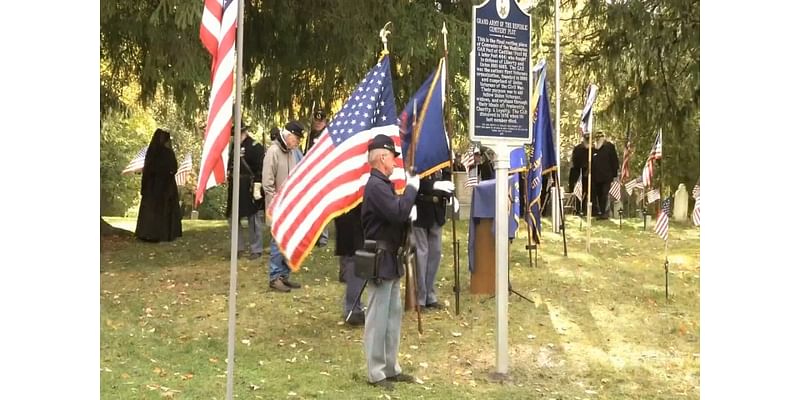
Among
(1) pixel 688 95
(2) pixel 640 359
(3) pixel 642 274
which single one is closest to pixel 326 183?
(2) pixel 640 359

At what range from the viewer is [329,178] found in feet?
19.0

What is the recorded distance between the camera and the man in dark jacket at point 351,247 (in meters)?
7.90

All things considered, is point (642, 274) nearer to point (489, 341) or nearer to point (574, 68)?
point (489, 341)

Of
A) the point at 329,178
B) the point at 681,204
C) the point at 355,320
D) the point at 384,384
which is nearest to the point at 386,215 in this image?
the point at 329,178

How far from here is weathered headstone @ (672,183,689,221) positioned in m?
18.6

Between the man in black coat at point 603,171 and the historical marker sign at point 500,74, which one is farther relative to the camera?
the man in black coat at point 603,171

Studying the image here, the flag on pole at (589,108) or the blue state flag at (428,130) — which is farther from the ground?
the flag on pole at (589,108)

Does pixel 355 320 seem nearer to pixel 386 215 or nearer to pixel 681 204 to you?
pixel 386 215

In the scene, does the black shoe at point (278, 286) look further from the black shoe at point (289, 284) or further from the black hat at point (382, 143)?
the black hat at point (382, 143)

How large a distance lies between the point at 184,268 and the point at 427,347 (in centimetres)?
491

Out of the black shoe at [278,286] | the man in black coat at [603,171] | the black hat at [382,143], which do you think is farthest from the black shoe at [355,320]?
the man in black coat at [603,171]

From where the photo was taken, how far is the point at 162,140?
13.0 m

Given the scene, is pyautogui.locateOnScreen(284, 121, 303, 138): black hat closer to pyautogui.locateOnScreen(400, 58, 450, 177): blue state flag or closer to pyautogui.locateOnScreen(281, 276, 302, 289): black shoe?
pyautogui.locateOnScreen(400, 58, 450, 177): blue state flag

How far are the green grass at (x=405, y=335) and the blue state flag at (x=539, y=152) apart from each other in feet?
3.41
